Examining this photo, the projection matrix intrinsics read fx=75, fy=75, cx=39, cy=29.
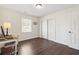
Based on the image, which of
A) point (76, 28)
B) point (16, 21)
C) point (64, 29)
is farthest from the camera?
point (64, 29)

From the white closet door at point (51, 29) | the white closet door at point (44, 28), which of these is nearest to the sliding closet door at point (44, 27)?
the white closet door at point (44, 28)

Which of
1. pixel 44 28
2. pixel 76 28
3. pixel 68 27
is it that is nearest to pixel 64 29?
pixel 68 27

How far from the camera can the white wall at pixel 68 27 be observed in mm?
2129

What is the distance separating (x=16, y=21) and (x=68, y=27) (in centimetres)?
150

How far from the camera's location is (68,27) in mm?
2266

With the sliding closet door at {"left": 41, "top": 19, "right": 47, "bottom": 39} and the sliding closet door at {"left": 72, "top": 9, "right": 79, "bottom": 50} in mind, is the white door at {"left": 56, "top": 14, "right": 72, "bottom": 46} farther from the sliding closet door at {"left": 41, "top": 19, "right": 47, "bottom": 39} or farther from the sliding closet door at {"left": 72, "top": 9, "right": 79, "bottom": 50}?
the sliding closet door at {"left": 41, "top": 19, "right": 47, "bottom": 39}

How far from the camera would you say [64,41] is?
2.25 meters

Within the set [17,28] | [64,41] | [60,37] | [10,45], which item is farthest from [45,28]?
[10,45]

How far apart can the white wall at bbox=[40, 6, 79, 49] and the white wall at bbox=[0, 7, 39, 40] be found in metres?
0.42

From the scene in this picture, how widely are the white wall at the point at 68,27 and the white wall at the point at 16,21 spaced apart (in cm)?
42

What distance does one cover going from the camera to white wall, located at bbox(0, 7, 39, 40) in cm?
164

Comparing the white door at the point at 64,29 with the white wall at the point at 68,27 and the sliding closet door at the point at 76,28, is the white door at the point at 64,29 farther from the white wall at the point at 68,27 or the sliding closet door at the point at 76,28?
the sliding closet door at the point at 76,28

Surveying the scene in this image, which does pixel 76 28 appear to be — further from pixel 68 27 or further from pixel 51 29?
pixel 51 29

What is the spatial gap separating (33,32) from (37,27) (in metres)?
0.18
